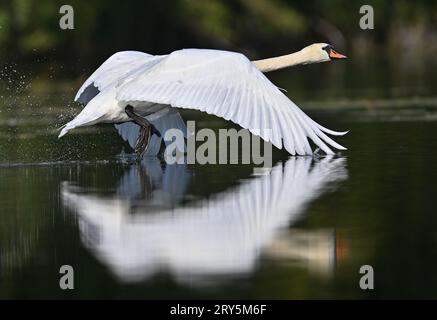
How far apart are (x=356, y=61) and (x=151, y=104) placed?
91.8ft

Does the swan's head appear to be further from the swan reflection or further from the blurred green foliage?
the blurred green foliage

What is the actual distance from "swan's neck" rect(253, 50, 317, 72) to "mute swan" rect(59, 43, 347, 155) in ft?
0.11

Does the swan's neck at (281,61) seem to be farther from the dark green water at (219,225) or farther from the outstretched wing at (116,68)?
the outstretched wing at (116,68)

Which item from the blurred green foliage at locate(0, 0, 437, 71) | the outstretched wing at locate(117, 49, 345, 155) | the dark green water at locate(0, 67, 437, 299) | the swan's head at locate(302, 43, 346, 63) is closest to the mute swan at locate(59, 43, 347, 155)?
the outstretched wing at locate(117, 49, 345, 155)

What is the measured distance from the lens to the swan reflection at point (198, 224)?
26.4 ft

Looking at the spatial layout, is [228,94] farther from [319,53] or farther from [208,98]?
[319,53]

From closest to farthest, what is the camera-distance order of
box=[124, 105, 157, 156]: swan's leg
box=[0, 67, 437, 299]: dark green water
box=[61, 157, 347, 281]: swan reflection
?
box=[0, 67, 437, 299]: dark green water < box=[61, 157, 347, 281]: swan reflection < box=[124, 105, 157, 156]: swan's leg

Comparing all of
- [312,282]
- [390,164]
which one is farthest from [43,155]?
[312,282]

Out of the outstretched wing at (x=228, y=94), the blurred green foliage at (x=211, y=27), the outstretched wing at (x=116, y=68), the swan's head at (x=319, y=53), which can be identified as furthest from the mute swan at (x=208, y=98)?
the blurred green foliage at (x=211, y=27)

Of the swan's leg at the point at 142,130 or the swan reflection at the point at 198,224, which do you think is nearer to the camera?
the swan reflection at the point at 198,224

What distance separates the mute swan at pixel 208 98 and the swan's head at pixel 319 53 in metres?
0.87

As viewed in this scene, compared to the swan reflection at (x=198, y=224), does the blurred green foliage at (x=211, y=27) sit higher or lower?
higher

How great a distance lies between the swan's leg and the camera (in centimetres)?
1330

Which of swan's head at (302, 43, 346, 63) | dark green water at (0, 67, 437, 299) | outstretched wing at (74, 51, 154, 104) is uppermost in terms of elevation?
swan's head at (302, 43, 346, 63)
